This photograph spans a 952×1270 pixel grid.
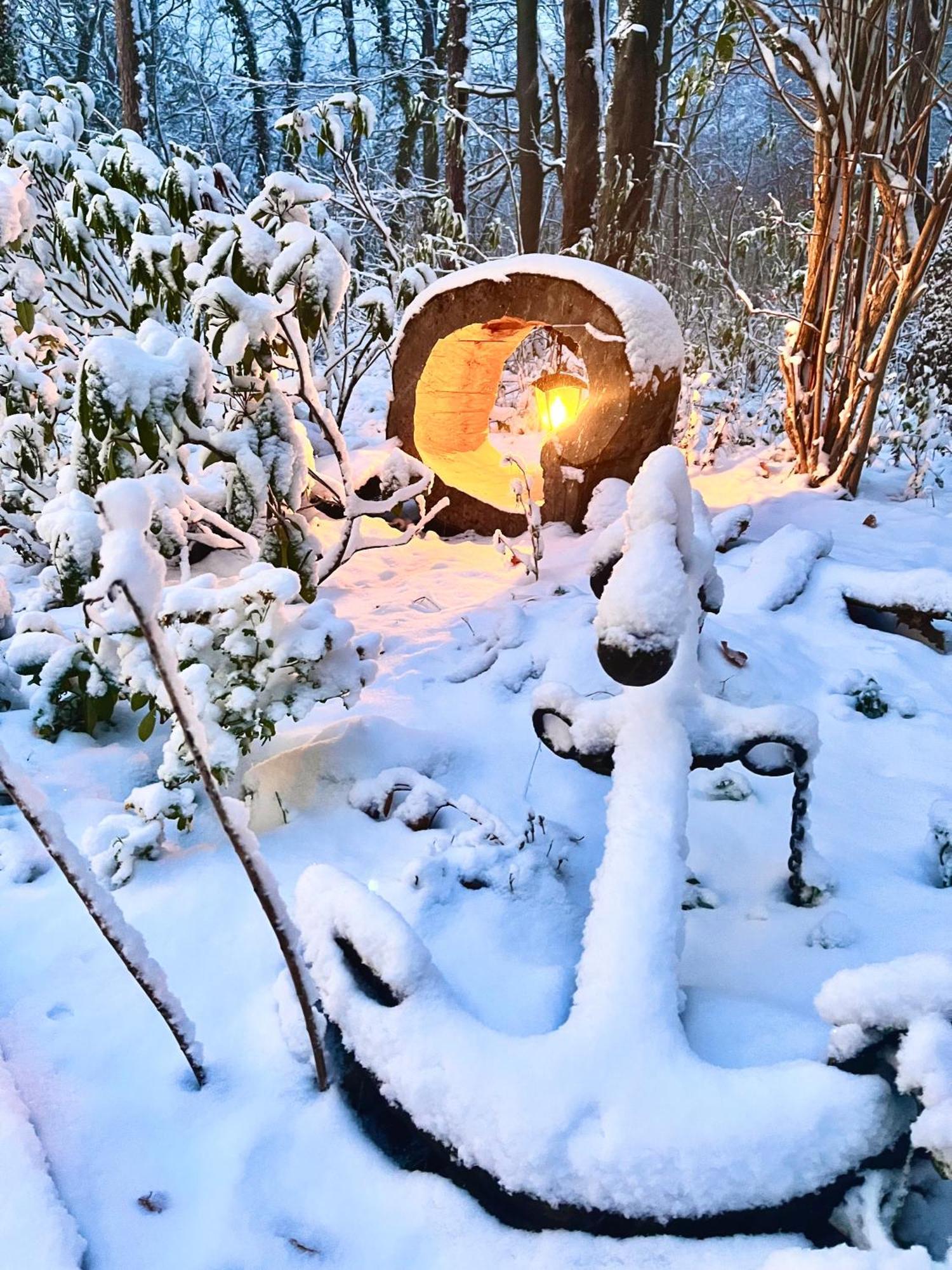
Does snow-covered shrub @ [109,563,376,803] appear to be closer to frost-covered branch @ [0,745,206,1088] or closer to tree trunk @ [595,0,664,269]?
frost-covered branch @ [0,745,206,1088]

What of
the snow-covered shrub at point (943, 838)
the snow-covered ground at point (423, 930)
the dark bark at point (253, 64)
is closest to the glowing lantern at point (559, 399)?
the snow-covered ground at point (423, 930)

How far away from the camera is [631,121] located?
5648 mm

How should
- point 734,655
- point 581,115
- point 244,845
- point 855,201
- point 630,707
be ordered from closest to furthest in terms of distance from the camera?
point 244,845 → point 630,707 → point 734,655 → point 855,201 → point 581,115

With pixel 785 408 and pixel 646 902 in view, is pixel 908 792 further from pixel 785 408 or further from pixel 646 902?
pixel 785 408

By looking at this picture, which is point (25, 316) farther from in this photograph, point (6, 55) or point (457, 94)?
point (6, 55)

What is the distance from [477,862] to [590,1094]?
0.71m

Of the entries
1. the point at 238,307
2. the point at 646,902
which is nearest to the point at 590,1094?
the point at 646,902

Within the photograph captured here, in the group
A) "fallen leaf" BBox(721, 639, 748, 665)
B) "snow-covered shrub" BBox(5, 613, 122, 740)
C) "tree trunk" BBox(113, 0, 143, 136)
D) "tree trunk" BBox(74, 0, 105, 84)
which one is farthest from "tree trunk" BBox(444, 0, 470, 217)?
"tree trunk" BBox(74, 0, 105, 84)

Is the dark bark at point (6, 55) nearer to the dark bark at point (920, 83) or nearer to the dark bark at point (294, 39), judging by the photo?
the dark bark at point (294, 39)

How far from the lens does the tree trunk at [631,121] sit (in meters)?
5.45

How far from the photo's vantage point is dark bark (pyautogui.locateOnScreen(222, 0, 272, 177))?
49.2ft

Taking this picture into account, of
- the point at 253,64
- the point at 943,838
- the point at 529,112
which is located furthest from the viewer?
the point at 253,64

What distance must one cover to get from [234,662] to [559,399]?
2.55m

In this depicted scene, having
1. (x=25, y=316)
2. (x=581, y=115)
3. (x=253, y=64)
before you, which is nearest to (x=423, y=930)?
(x=25, y=316)
